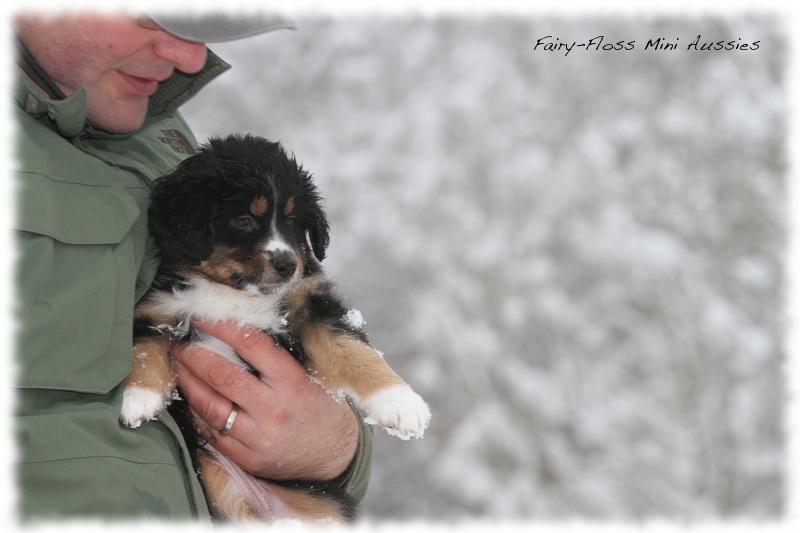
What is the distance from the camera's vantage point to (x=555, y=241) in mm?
9875

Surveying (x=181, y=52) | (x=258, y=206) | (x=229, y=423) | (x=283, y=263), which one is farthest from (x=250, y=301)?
(x=181, y=52)

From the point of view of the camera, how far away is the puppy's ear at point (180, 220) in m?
2.46

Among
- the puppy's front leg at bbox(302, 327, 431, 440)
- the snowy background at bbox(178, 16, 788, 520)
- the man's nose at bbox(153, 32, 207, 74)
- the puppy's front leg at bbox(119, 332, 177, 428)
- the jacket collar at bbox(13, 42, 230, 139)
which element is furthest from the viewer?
the snowy background at bbox(178, 16, 788, 520)

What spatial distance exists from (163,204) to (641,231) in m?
7.63

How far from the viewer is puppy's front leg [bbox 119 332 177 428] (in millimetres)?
2156

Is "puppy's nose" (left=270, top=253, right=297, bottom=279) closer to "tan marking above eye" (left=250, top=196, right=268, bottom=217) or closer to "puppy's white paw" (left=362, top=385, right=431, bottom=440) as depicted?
"tan marking above eye" (left=250, top=196, right=268, bottom=217)

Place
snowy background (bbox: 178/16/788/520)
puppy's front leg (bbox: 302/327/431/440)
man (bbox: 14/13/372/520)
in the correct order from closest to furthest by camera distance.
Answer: man (bbox: 14/13/372/520) < puppy's front leg (bbox: 302/327/431/440) < snowy background (bbox: 178/16/788/520)

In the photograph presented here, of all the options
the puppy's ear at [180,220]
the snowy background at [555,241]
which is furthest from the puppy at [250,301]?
the snowy background at [555,241]

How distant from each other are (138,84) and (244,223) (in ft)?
1.93

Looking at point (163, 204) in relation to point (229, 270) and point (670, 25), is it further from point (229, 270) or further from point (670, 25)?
point (670, 25)

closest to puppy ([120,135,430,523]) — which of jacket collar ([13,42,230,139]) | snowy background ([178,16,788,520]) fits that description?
jacket collar ([13,42,230,139])

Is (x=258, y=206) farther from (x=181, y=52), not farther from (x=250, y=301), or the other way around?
(x=181, y=52)

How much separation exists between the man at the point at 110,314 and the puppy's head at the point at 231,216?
0.33 ft

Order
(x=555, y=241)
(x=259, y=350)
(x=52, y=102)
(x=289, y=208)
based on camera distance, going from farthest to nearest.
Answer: (x=555, y=241), (x=289, y=208), (x=259, y=350), (x=52, y=102)
